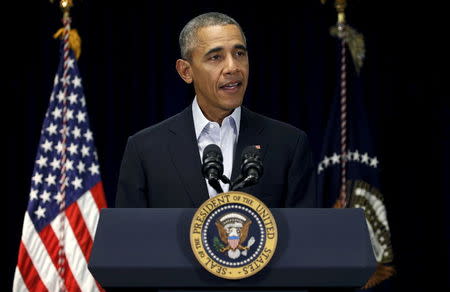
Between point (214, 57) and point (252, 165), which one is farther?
point (214, 57)

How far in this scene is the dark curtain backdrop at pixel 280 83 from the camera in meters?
4.90

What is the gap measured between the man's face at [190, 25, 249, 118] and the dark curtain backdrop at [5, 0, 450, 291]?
2766 millimetres

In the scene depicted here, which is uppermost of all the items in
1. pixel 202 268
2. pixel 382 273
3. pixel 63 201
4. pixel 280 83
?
pixel 280 83

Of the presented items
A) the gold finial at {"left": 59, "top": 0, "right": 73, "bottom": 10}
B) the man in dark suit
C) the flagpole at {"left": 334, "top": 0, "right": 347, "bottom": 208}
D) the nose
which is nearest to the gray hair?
the man in dark suit

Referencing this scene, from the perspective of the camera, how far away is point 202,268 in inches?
67.7

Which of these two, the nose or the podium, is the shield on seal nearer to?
the podium

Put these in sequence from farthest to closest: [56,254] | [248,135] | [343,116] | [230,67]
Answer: [343,116] → [56,254] → [248,135] → [230,67]

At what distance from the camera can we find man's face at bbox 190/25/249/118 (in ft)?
7.24

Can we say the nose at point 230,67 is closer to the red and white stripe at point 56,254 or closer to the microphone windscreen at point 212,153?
the microphone windscreen at point 212,153

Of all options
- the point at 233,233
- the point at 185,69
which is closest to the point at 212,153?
the point at 233,233

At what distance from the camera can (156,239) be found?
1760mm

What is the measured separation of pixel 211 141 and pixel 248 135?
139 mm

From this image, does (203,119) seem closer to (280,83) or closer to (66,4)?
(66,4)

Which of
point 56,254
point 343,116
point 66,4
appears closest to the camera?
point 66,4
